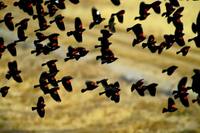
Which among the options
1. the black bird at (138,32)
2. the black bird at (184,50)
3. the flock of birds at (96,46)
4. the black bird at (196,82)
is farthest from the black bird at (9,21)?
the black bird at (196,82)

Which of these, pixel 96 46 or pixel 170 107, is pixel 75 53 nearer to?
pixel 96 46

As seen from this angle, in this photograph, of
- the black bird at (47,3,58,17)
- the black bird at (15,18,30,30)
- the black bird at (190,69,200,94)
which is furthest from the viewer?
the black bird at (15,18,30,30)

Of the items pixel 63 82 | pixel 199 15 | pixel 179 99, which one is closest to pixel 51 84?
pixel 63 82

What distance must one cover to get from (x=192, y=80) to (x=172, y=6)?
52 cm

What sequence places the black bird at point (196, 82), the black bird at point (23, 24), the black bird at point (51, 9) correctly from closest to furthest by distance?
the black bird at point (196, 82) < the black bird at point (51, 9) < the black bird at point (23, 24)

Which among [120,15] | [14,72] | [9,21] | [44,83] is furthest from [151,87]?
[9,21]

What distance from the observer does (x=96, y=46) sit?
2.90 metres

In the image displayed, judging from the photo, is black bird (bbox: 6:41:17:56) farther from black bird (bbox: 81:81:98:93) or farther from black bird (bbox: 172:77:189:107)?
black bird (bbox: 172:77:189:107)

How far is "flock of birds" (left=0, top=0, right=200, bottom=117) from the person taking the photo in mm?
2812

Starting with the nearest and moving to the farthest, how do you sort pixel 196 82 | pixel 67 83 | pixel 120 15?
pixel 196 82
pixel 120 15
pixel 67 83

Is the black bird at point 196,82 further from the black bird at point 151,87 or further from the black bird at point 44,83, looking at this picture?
the black bird at point 44,83

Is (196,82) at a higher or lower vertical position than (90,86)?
lower

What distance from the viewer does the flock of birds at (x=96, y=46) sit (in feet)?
9.23

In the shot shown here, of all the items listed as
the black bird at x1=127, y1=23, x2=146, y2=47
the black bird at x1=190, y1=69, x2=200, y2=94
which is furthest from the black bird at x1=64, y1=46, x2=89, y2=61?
the black bird at x1=190, y1=69, x2=200, y2=94
